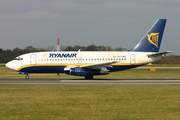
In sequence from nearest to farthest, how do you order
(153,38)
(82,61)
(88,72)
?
(88,72) → (82,61) → (153,38)

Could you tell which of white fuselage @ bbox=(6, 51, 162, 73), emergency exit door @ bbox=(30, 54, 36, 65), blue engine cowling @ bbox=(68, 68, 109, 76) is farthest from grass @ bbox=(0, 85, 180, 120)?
emergency exit door @ bbox=(30, 54, 36, 65)

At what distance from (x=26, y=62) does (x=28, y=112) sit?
25.9 m

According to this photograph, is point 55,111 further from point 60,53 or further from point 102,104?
point 60,53

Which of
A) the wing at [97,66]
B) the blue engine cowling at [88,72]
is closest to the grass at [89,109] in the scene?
the wing at [97,66]

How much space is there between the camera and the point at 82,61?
3822 cm

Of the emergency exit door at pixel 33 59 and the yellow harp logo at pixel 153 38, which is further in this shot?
the yellow harp logo at pixel 153 38

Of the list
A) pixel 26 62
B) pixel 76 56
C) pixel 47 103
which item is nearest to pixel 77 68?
pixel 76 56

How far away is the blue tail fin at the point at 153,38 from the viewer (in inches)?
1606

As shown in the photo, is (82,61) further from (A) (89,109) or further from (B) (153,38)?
(A) (89,109)

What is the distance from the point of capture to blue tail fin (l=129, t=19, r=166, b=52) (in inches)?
1606

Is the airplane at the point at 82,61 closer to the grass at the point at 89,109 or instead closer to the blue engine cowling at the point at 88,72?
the blue engine cowling at the point at 88,72

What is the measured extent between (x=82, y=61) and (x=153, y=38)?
13.0 metres

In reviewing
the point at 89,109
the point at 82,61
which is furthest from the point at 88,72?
the point at 89,109

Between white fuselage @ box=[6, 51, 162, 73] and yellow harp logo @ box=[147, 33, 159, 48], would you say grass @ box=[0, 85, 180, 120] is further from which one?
yellow harp logo @ box=[147, 33, 159, 48]
